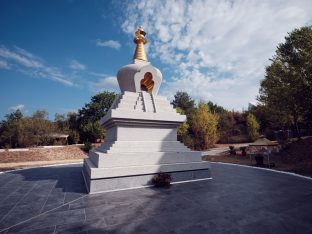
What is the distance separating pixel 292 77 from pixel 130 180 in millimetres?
22721

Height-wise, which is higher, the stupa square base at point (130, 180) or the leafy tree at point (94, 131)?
the leafy tree at point (94, 131)

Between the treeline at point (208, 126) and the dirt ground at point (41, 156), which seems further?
the treeline at point (208, 126)

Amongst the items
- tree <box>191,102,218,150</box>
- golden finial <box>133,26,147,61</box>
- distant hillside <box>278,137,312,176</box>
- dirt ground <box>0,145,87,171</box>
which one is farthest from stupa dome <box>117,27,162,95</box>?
tree <box>191,102,218,150</box>

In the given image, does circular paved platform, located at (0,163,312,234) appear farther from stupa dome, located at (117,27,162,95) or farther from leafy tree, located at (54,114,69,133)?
leafy tree, located at (54,114,69,133)

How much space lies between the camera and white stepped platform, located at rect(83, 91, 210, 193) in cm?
786

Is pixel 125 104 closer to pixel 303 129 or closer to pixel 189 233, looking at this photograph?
pixel 189 233

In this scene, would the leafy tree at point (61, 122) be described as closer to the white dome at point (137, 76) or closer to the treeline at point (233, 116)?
the treeline at point (233, 116)

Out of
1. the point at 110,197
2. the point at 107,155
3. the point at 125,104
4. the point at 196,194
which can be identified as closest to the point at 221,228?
the point at 196,194

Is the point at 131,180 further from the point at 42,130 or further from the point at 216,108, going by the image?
the point at 216,108

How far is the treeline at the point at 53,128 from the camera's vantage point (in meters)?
33.8

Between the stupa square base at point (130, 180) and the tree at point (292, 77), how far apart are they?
56.9 ft

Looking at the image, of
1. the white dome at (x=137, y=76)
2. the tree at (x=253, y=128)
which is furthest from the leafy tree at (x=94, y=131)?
the tree at (x=253, y=128)

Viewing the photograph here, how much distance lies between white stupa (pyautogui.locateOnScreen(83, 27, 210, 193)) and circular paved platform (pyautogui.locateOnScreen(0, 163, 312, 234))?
2.31 ft

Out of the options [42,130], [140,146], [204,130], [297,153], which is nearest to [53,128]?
[42,130]
